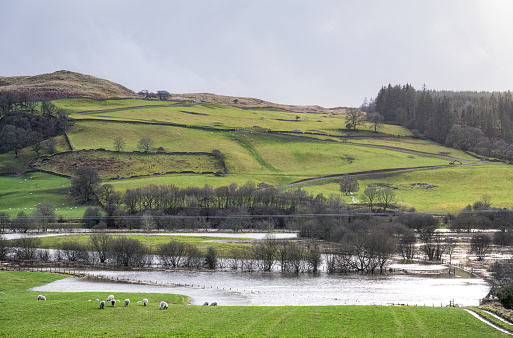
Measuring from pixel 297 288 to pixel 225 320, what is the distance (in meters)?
23.0

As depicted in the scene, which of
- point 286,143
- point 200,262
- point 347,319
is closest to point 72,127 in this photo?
point 286,143

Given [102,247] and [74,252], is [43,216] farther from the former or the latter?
[102,247]

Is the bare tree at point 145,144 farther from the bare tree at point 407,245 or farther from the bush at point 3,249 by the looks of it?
the bare tree at point 407,245

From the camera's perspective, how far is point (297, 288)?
Result: 195ft

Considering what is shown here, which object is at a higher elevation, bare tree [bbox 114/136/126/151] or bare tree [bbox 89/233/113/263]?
bare tree [bbox 114/136/126/151]

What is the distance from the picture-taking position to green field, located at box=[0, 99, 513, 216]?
419 ft

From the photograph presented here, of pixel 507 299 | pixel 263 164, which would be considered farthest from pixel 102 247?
pixel 263 164

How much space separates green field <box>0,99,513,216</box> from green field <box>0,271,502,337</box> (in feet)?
251

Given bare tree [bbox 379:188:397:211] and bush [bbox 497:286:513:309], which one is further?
bare tree [bbox 379:188:397:211]

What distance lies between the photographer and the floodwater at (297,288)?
171 ft

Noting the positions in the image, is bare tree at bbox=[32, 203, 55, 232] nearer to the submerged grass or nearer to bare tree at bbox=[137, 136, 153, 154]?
the submerged grass

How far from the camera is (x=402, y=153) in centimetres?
17962

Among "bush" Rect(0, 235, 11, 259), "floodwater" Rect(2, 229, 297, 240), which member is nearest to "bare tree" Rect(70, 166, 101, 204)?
"floodwater" Rect(2, 229, 297, 240)

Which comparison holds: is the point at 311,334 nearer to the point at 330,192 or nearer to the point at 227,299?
the point at 227,299
